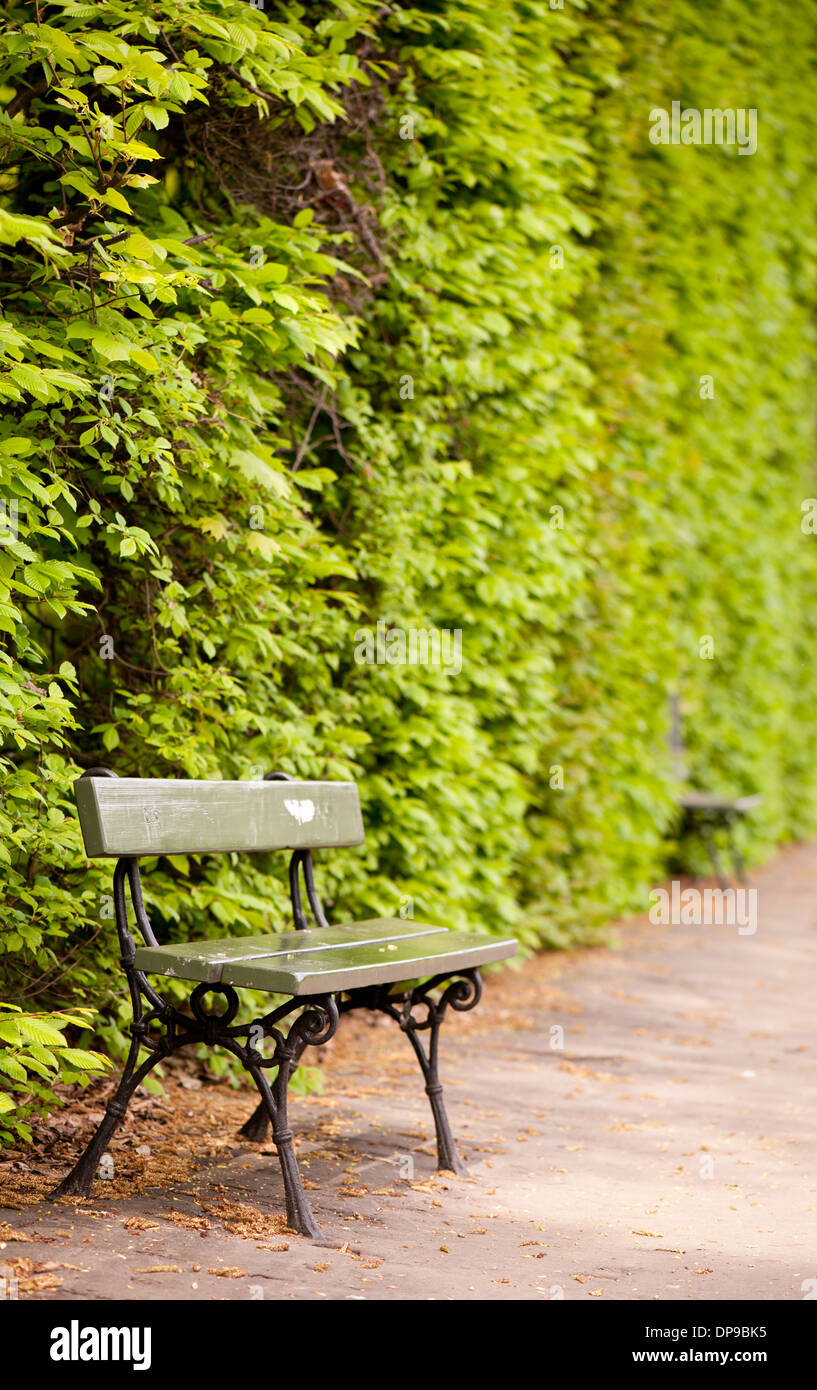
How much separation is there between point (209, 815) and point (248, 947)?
0.40 meters

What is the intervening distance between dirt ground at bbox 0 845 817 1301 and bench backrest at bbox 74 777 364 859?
920mm

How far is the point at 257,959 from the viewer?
3484mm

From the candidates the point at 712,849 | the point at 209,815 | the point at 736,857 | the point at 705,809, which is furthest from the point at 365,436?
the point at 736,857

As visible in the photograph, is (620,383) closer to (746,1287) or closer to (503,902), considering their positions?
(503,902)

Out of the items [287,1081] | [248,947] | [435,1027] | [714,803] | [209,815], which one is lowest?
[714,803]

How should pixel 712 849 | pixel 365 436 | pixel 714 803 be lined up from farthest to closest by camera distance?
pixel 712 849 → pixel 714 803 → pixel 365 436

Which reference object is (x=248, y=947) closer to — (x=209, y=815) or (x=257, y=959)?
(x=257, y=959)

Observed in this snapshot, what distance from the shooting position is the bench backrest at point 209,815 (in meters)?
3.43

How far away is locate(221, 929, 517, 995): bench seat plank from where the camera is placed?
10.6 feet

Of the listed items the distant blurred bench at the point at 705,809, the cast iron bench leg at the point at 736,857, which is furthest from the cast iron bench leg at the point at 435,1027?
the cast iron bench leg at the point at 736,857

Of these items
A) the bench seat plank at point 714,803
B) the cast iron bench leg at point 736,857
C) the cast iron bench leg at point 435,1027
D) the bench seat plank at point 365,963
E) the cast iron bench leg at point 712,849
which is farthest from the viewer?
the cast iron bench leg at point 736,857

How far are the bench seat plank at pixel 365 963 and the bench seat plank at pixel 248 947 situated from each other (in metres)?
0.03

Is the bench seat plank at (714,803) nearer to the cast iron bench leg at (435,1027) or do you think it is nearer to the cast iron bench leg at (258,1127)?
the cast iron bench leg at (435,1027)
